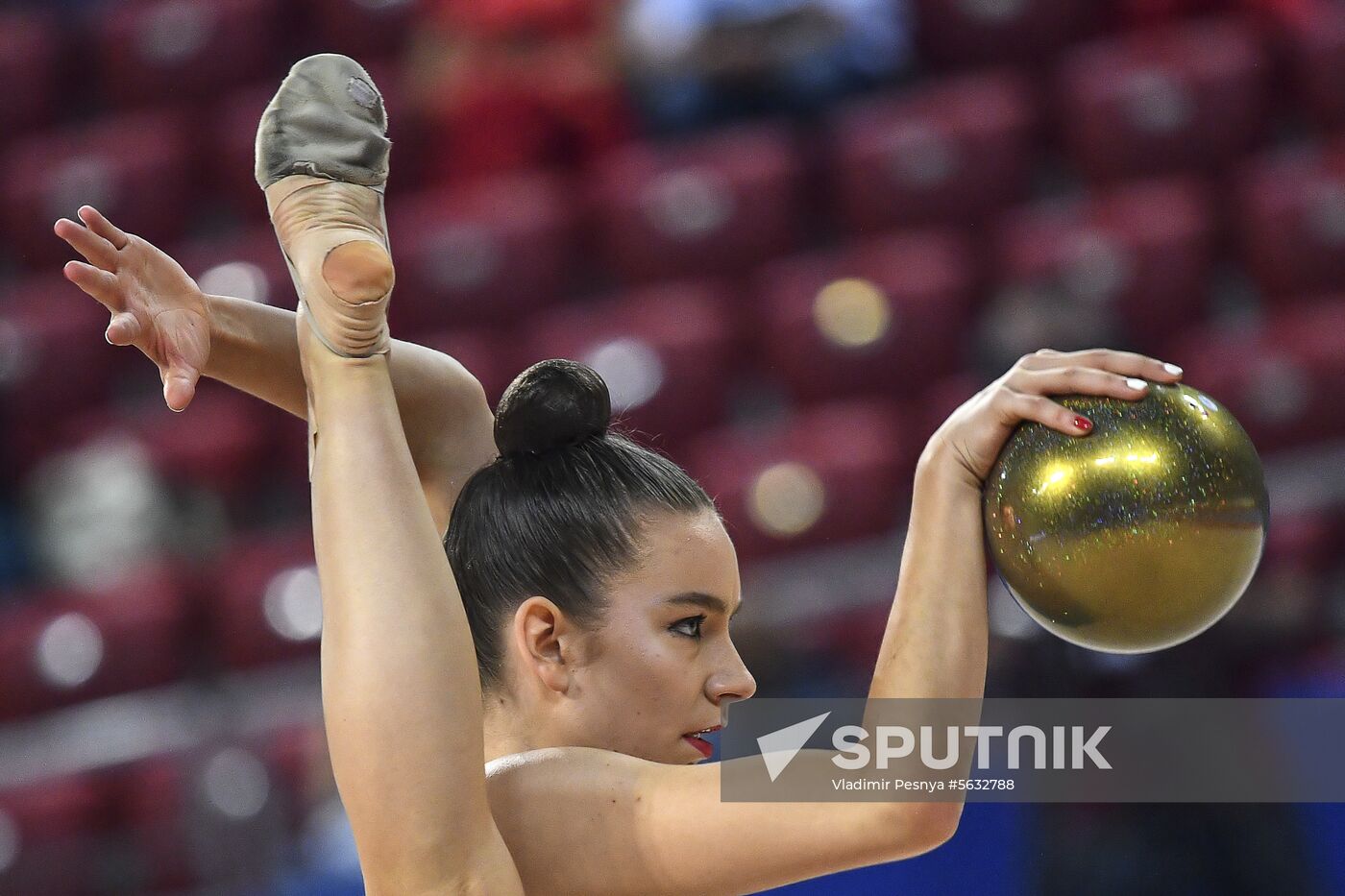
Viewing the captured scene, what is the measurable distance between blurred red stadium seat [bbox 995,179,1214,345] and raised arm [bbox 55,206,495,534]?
2.36m

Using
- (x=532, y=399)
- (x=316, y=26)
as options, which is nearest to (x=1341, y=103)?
(x=316, y=26)

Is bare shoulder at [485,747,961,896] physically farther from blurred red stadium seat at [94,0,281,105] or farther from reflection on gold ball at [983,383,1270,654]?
blurred red stadium seat at [94,0,281,105]

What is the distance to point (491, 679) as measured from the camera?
1.53 m

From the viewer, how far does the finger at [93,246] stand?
133cm

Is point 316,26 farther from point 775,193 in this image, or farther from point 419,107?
point 775,193

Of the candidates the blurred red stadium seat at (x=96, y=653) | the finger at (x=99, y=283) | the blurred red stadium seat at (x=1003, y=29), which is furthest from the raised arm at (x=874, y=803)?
the blurred red stadium seat at (x=1003, y=29)

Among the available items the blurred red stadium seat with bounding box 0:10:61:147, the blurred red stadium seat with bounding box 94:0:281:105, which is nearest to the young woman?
the blurred red stadium seat with bounding box 94:0:281:105

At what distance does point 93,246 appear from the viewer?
4.45ft

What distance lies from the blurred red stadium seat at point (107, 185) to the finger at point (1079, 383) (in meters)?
3.87

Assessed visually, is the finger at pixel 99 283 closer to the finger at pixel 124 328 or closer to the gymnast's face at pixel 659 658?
the finger at pixel 124 328

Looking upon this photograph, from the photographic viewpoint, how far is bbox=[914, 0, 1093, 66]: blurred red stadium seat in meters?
4.37

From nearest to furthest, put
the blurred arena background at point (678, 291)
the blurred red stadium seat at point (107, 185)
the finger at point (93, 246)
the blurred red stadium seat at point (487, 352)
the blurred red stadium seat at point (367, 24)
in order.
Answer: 1. the finger at point (93, 246)
2. the blurred arena background at point (678, 291)
3. the blurred red stadium seat at point (487, 352)
4. the blurred red stadium seat at point (107, 185)
5. the blurred red stadium seat at point (367, 24)

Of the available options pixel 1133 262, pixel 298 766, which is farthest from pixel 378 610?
pixel 1133 262

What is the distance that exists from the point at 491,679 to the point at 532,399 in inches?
10.0
